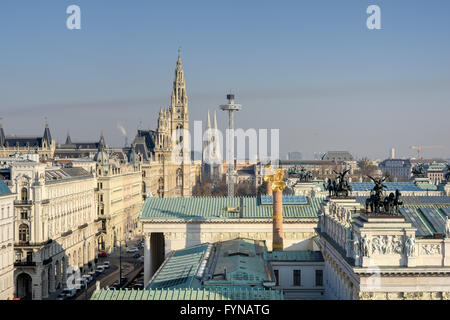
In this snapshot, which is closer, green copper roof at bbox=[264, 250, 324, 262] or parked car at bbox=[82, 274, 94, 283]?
green copper roof at bbox=[264, 250, 324, 262]

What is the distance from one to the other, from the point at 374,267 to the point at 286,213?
128ft

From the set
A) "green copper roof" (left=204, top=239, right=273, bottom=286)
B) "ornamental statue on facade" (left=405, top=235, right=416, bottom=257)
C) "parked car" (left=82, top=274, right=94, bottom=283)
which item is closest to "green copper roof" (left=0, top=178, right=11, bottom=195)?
"parked car" (left=82, top=274, right=94, bottom=283)

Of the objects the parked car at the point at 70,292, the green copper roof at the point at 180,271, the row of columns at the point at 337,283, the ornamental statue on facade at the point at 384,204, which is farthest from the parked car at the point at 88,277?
the ornamental statue on facade at the point at 384,204

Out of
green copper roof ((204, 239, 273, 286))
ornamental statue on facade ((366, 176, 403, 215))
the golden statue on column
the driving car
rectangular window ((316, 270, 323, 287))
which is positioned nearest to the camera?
ornamental statue on facade ((366, 176, 403, 215))

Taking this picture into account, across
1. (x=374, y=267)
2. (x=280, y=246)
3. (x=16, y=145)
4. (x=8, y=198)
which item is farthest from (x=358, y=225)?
(x=16, y=145)

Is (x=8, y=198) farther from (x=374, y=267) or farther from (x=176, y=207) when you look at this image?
(x=374, y=267)

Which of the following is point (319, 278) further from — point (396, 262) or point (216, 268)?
point (396, 262)

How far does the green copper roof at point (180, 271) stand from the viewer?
48.0 m

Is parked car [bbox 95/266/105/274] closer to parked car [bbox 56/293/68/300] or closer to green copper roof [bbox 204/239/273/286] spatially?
parked car [bbox 56/293/68/300]

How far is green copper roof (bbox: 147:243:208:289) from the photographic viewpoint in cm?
4796

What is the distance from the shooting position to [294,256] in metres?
65.0

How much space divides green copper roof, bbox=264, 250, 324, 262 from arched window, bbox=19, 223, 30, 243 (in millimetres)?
42692

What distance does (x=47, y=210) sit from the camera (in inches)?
3708

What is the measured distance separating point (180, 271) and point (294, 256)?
15.7m
